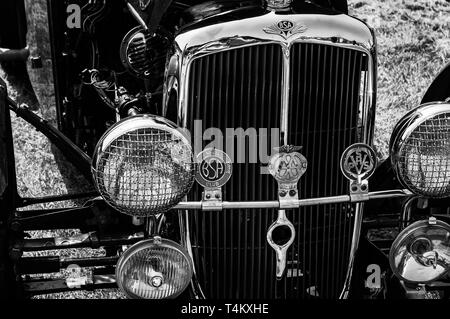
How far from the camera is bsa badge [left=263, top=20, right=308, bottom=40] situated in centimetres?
247

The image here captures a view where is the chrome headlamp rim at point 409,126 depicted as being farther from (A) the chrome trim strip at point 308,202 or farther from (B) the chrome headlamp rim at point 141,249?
(B) the chrome headlamp rim at point 141,249

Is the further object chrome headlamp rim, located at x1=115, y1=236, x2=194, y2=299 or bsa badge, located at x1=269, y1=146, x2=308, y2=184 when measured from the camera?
bsa badge, located at x1=269, y1=146, x2=308, y2=184

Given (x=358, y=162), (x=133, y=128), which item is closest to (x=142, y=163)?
(x=133, y=128)

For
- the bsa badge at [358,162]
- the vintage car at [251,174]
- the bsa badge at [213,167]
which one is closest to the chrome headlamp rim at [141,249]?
the vintage car at [251,174]

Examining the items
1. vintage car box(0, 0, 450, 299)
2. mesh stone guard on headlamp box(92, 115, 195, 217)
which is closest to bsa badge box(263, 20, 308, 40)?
vintage car box(0, 0, 450, 299)

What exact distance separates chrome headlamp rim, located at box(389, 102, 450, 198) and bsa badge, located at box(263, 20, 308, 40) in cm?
50

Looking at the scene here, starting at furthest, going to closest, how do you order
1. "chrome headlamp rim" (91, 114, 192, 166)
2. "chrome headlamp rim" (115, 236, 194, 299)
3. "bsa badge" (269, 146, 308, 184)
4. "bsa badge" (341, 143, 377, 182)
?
"bsa badge" (341, 143, 377, 182) → "bsa badge" (269, 146, 308, 184) → "chrome headlamp rim" (115, 236, 194, 299) → "chrome headlamp rim" (91, 114, 192, 166)

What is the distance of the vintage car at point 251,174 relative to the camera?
2.46m

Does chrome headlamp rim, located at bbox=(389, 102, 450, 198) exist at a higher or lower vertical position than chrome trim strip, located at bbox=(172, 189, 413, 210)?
higher

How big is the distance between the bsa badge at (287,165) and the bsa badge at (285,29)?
41 cm

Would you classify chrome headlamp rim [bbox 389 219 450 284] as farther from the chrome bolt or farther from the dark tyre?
the dark tyre

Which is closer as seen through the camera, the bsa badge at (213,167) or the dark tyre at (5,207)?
the bsa badge at (213,167)

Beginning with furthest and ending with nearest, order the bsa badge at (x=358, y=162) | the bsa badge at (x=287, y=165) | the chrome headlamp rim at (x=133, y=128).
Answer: the bsa badge at (x=358, y=162) < the bsa badge at (x=287, y=165) < the chrome headlamp rim at (x=133, y=128)

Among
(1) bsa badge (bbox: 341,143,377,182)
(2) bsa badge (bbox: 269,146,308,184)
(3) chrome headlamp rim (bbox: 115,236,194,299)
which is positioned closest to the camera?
(3) chrome headlamp rim (bbox: 115,236,194,299)
